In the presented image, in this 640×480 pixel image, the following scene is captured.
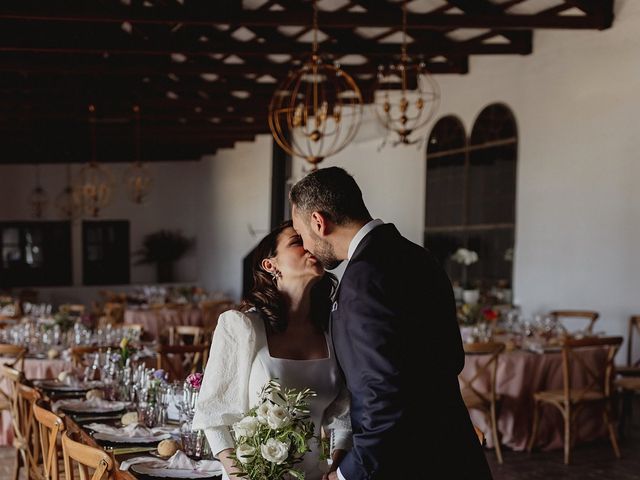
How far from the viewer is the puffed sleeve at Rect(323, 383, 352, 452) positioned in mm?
2570

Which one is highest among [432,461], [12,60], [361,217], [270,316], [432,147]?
[12,60]

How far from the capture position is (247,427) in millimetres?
2287

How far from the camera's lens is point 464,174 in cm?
1217

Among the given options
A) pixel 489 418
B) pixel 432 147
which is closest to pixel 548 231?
pixel 432 147

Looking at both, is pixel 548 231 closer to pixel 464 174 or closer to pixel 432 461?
pixel 464 174

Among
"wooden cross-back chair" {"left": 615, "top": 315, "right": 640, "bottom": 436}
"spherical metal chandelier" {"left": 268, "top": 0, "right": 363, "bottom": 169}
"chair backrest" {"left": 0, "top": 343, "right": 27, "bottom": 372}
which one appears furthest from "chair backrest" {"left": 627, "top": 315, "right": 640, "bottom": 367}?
"chair backrest" {"left": 0, "top": 343, "right": 27, "bottom": 372}

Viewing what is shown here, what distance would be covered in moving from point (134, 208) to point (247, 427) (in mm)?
20669

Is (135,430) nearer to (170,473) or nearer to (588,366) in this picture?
(170,473)

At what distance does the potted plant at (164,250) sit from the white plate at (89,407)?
699 inches

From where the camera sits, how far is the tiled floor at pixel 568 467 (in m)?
6.34

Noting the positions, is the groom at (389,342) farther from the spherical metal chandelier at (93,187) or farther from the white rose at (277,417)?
the spherical metal chandelier at (93,187)

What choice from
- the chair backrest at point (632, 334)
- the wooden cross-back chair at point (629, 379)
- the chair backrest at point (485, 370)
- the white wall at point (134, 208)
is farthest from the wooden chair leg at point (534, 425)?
the white wall at point (134, 208)

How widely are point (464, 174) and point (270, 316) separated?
990cm

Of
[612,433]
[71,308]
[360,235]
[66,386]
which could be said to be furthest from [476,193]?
[360,235]
